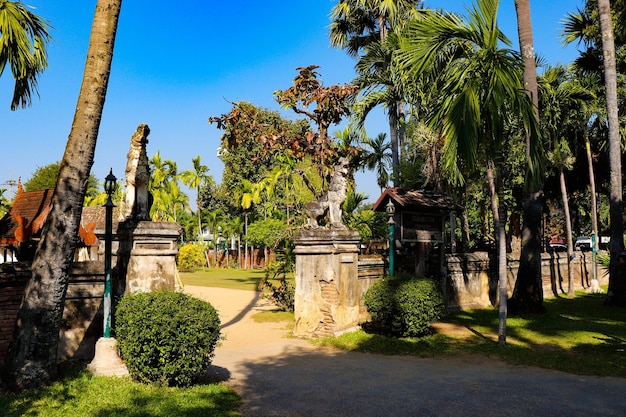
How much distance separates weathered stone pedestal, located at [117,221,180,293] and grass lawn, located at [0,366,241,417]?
166 centimetres

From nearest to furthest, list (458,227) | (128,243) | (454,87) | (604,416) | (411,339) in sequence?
(604,416) < (128,243) < (454,87) < (411,339) < (458,227)

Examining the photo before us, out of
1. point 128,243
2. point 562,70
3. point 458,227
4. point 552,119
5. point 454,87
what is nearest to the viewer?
point 128,243

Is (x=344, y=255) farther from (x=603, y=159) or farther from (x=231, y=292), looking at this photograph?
(x=603, y=159)

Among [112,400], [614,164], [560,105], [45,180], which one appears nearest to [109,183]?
[112,400]

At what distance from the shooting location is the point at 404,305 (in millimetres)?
11672

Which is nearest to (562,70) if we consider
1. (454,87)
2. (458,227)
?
(454,87)

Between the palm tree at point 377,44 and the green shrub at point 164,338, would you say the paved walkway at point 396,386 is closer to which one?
the green shrub at point 164,338

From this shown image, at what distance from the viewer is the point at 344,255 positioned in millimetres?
12344

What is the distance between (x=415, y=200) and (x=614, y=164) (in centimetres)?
717

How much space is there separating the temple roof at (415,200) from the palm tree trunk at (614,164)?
5501 mm

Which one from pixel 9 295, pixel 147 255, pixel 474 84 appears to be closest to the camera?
pixel 9 295

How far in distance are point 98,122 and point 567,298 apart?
60.4 feet

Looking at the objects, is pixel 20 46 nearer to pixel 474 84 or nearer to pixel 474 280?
pixel 474 84

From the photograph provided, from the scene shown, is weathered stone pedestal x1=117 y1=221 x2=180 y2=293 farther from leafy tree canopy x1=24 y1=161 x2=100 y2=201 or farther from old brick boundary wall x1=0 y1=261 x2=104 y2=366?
leafy tree canopy x1=24 y1=161 x2=100 y2=201
